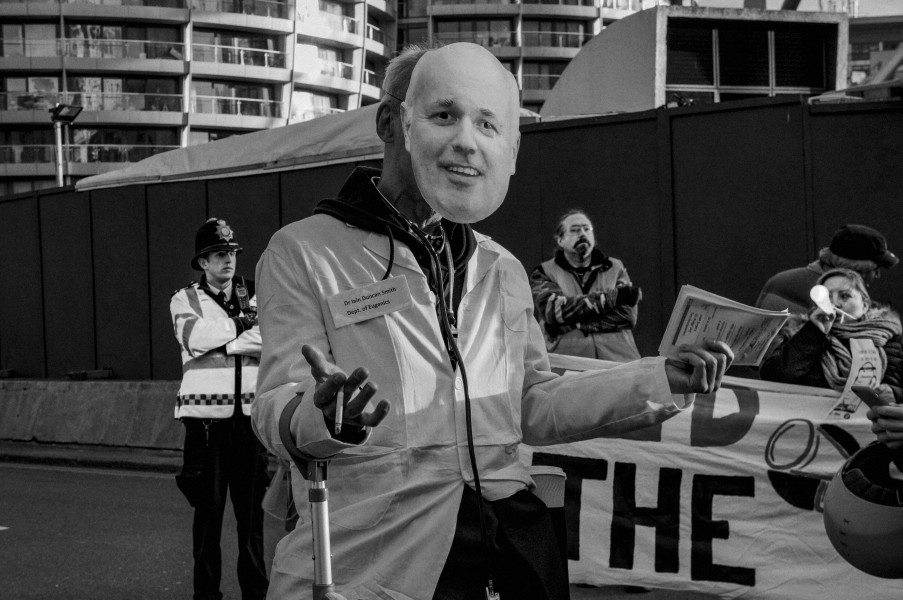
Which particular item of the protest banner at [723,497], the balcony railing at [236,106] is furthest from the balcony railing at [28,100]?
the protest banner at [723,497]

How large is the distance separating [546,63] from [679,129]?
241 ft

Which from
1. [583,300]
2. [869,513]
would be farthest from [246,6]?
[869,513]

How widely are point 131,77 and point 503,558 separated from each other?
2764 inches

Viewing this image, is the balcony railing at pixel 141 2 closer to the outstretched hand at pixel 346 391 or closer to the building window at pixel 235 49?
the building window at pixel 235 49

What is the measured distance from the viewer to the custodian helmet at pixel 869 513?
3.38m

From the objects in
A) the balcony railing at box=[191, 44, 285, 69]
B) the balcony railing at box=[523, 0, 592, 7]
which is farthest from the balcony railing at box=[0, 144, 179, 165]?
the balcony railing at box=[523, 0, 592, 7]

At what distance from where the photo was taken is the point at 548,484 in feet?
8.36

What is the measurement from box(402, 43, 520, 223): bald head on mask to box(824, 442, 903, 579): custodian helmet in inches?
67.9

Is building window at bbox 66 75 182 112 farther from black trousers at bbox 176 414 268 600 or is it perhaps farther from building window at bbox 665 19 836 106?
black trousers at bbox 176 414 268 600

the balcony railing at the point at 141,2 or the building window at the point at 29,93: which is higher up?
the balcony railing at the point at 141,2

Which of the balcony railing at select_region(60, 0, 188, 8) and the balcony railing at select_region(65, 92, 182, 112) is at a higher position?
the balcony railing at select_region(60, 0, 188, 8)

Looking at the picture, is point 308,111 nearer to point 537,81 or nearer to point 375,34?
point 375,34

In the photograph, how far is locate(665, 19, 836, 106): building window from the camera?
44.9 feet

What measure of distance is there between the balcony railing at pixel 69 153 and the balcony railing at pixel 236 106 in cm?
438
